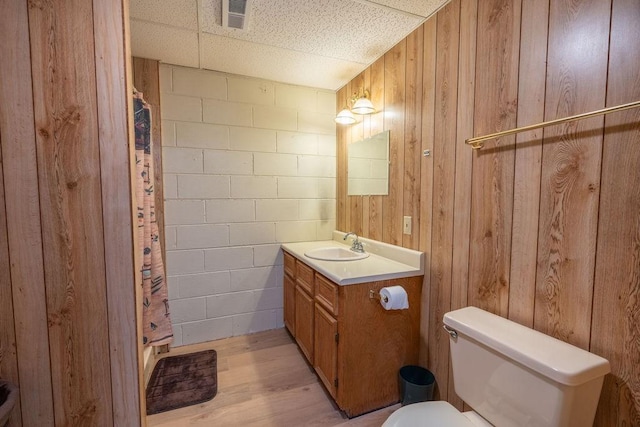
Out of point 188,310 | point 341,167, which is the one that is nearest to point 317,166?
point 341,167

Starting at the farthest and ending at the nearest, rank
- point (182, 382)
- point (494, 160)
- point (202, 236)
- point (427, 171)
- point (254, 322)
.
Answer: point (254, 322) < point (202, 236) < point (182, 382) < point (427, 171) < point (494, 160)

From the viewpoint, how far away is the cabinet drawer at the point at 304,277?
6.50 ft

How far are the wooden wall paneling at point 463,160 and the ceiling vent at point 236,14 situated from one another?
1.15 meters

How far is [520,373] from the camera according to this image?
97cm

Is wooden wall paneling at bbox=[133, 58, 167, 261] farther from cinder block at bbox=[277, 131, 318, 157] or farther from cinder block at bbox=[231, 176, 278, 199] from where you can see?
cinder block at bbox=[277, 131, 318, 157]

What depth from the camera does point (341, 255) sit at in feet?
7.76

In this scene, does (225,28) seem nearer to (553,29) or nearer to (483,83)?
(483,83)

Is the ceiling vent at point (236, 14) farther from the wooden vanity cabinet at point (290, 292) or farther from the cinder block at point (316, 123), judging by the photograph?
the wooden vanity cabinet at point (290, 292)

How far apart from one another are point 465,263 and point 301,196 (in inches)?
62.8

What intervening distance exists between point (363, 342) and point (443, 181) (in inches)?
39.3

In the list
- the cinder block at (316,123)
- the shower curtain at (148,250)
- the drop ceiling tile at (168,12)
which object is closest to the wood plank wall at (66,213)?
the shower curtain at (148,250)

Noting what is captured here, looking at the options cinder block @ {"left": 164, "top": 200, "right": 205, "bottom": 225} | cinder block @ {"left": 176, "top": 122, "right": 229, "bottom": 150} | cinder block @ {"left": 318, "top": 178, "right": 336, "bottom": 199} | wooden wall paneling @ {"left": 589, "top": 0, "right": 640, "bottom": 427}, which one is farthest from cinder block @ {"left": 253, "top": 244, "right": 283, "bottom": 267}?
wooden wall paneling @ {"left": 589, "top": 0, "right": 640, "bottom": 427}

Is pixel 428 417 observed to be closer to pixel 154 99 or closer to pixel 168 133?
pixel 168 133

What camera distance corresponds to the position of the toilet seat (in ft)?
3.44
